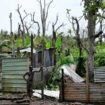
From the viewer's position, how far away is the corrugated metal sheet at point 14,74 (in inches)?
582

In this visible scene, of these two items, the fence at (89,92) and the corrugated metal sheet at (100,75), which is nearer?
the fence at (89,92)

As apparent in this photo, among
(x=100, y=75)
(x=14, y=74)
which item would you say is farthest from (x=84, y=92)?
(x=14, y=74)

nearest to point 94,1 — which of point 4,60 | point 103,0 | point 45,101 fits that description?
point 103,0

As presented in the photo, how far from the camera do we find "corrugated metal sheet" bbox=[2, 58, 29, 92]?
48.5 ft

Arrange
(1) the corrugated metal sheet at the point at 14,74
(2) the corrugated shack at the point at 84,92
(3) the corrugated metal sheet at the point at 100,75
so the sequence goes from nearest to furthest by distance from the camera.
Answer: (2) the corrugated shack at the point at 84,92
(3) the corrugated metal sheet at the point at 100,75
(1) the corrugated metal sheet at the point at 14,74

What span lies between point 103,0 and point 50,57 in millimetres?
11719

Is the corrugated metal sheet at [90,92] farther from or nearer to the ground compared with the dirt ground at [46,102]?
farther from the ground

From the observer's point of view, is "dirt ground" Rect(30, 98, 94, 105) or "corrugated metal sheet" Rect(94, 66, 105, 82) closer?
"dirt ground" Rect(30, 98, 94, 105)

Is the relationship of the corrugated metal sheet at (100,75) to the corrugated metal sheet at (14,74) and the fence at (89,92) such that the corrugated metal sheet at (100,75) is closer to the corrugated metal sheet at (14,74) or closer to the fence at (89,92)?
→ the fence at (89,92)

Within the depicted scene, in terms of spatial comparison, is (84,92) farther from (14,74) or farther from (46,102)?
(14,74)

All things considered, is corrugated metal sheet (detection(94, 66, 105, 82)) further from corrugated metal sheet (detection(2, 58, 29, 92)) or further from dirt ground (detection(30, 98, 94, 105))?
corrugated metal sheet (detection(2, 58, 29, 92))

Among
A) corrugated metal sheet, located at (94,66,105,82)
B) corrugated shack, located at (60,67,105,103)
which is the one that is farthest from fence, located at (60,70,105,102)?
corrugated metal sheet, located at (94,66,105,82)

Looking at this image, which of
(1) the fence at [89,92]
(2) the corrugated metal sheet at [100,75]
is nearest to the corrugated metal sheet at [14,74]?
(2) the corrugated metal sheet at [100,75]

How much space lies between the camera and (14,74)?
15062 mm
